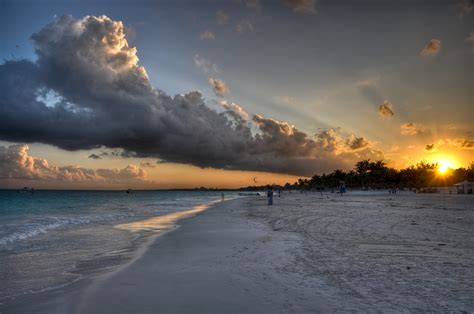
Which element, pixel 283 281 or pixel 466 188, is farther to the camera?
pixel 466 188

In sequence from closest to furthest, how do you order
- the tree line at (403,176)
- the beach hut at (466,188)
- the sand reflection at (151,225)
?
the sand reflection at (151,225) → the beach hut at (466,188) → the tree line at (403,176)

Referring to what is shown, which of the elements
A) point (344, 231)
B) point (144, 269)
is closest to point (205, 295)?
point (144, 269)

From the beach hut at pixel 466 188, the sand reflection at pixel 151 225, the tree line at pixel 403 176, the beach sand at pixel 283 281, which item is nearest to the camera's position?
the beach sand at pixel 283 281

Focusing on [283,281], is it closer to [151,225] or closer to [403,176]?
[151,225]

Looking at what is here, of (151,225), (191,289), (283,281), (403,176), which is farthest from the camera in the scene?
(403,176)

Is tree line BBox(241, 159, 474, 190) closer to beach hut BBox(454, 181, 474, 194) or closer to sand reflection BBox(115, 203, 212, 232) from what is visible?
beach hut BBox(454, 181, 474, 194)

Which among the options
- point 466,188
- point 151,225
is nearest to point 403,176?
point 466,188

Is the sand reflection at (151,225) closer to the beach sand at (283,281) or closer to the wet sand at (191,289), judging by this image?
the beach sand at (283,281)

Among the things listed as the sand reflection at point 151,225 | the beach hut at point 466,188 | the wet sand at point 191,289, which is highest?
the beach hut at point 466,188

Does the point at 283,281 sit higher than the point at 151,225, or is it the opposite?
the point at 283,281

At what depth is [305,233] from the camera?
1443 centimetres

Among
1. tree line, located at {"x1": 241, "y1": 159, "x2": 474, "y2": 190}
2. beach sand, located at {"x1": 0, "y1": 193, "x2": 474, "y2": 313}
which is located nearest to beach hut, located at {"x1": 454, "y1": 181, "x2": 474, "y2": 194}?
tree line, located at {"x1": 241, "y1": 159, "x2": 474, "y2": 190}

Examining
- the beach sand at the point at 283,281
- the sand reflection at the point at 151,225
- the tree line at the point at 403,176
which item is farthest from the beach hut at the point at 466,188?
the sand reflection at the point at 151,225

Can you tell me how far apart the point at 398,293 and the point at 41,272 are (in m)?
9.36
